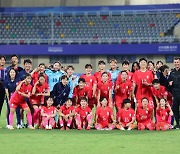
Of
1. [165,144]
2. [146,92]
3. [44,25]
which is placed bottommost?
[165,144]

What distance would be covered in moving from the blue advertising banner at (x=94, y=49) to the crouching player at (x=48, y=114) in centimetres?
2486

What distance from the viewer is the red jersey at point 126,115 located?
14023mm

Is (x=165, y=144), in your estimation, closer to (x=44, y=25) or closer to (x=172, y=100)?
(x=172, y=100)

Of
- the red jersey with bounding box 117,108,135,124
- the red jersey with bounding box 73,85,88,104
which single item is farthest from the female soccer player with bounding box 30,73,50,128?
the red jersey with bounding box 117,108,135,124

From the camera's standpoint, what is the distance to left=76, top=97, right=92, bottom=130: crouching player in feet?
46.2

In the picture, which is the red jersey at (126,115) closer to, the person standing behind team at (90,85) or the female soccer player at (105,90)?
the female soccer player at (105,90)

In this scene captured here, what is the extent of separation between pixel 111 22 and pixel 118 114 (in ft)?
94.6

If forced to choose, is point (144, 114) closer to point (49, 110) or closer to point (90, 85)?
point (90, 85)

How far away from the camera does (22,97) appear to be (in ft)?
46.9

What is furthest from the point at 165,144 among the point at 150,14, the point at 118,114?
the point at 150,14

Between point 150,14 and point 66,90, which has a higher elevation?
point 150,14

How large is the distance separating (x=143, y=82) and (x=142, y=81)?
0.03m

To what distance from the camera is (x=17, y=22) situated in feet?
143

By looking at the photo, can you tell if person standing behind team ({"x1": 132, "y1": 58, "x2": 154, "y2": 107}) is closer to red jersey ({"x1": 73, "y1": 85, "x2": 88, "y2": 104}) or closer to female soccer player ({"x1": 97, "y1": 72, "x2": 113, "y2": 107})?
female soccer player ({"x1": 97, "y1": 72, "x2": 113, "y2": 107})
